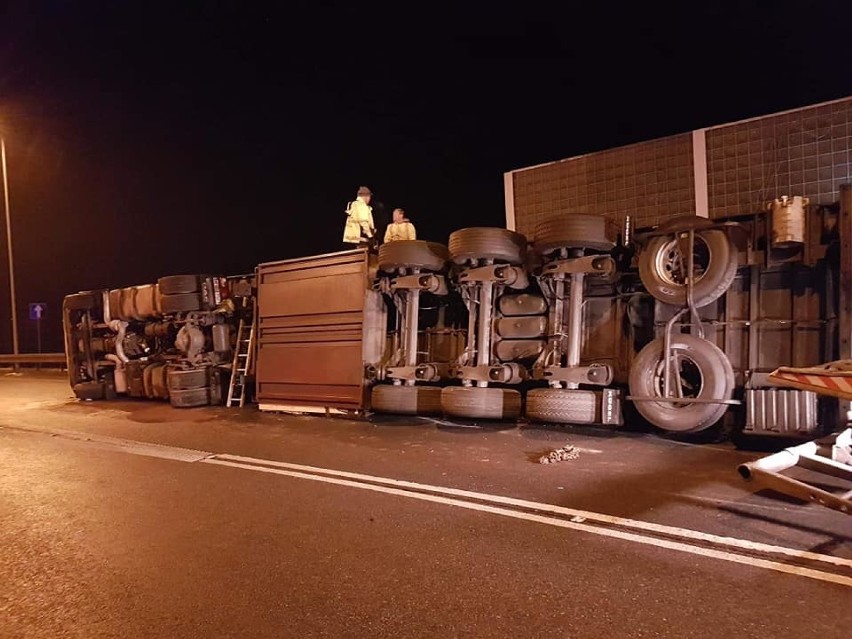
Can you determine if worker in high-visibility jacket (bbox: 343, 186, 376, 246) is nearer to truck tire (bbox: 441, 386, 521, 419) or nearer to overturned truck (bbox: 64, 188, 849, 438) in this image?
overturned truck (bbox: 64, 188, 849, 438)

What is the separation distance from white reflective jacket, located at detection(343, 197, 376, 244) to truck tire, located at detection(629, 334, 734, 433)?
538cm

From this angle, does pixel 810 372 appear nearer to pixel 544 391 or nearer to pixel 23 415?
pixel 544 391

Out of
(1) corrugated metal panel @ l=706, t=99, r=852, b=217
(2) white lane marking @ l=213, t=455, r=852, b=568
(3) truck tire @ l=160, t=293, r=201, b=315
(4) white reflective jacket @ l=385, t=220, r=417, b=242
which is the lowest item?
(2) white lane marking @ l=213, t=455, r=852, b=568

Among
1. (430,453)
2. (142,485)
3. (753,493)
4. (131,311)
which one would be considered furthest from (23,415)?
(753,493)

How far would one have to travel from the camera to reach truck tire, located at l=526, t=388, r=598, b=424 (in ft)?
20.8

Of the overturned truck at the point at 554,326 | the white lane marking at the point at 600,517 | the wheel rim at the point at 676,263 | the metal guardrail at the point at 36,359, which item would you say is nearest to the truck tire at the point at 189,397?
the overturned truck at the point at 554,326

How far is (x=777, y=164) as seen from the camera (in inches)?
281

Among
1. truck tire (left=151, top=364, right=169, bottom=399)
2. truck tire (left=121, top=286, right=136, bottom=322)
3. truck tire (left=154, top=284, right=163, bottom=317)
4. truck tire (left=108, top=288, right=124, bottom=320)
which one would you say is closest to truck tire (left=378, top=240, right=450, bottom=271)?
truck tire (left=154, top=284, right=163, bottom=317)

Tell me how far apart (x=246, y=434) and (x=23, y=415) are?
487 centimetres

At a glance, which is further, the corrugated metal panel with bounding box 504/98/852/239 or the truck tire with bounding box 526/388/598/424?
the corrugated metal panel with bounding box 504/98/852/239

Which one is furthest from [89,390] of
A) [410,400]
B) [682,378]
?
[682,378]

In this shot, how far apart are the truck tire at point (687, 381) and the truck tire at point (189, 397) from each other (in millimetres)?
7746

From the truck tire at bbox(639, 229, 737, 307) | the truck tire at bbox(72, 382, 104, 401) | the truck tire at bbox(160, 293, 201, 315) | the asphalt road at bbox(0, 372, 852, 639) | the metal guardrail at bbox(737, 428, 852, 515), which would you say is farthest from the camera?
the truck tire at bbox(72, 382, 104, 401)

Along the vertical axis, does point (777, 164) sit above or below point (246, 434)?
above
